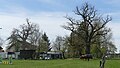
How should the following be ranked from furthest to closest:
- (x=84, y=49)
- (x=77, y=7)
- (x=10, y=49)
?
(x=10, y=49) < (x=84, y=49) < (x=77, y=7)

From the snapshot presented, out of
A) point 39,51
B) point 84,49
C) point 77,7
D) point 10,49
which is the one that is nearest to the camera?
point 77,7

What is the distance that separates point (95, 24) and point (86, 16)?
3.58 metres

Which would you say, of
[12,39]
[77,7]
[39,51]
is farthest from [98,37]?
[12,39]

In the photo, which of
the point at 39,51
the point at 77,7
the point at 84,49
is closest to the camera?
the point at 77,7

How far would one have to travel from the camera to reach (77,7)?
308 ft

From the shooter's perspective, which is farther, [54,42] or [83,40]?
[54,42]

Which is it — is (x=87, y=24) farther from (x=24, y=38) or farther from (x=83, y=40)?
(x=24, y=38)

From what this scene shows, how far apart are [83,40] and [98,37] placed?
4.72 meters

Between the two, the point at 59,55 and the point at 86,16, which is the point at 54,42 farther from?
the point at 86,16

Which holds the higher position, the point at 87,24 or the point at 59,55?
the point at 87,24

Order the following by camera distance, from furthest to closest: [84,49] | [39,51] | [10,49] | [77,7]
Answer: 1. [10,49]
2. [39,51]
3. [84,49]
4. [77,7]

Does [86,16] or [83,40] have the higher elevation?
[86,16]

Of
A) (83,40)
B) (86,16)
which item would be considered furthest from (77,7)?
(83,40)

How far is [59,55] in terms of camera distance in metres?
121
